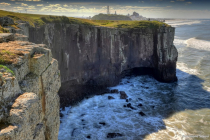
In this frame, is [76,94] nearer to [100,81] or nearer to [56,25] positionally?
[100,81]

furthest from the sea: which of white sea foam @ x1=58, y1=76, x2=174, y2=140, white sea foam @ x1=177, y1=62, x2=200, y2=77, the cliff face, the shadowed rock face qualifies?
the cliff face

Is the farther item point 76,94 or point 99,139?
point 76,94

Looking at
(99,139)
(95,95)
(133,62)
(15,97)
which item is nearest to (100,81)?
(95,95)

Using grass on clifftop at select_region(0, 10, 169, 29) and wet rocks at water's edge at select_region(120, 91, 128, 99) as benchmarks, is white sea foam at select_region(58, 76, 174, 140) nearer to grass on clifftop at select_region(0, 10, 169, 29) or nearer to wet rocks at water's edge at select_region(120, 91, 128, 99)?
wet rocks at water's edge at select_region(120, 91, 128, 99)

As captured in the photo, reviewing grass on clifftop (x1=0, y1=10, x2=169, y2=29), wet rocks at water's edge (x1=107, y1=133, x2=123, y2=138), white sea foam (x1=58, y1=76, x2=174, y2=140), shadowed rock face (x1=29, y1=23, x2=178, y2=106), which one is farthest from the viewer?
shadowed rock face (x1=29, y1=23, x2=178, y2=106)

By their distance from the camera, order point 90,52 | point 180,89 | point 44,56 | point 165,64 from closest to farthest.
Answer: point 44,56
point 90,52
point 180,89
point 165,64

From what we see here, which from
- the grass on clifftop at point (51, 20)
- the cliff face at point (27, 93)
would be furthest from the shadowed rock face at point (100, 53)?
the cliff face at point (27, 93)

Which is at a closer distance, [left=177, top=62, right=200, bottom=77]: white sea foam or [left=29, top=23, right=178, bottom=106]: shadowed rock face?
[left=29, top=23, right=178, bottom=106]: shadowed rock face
